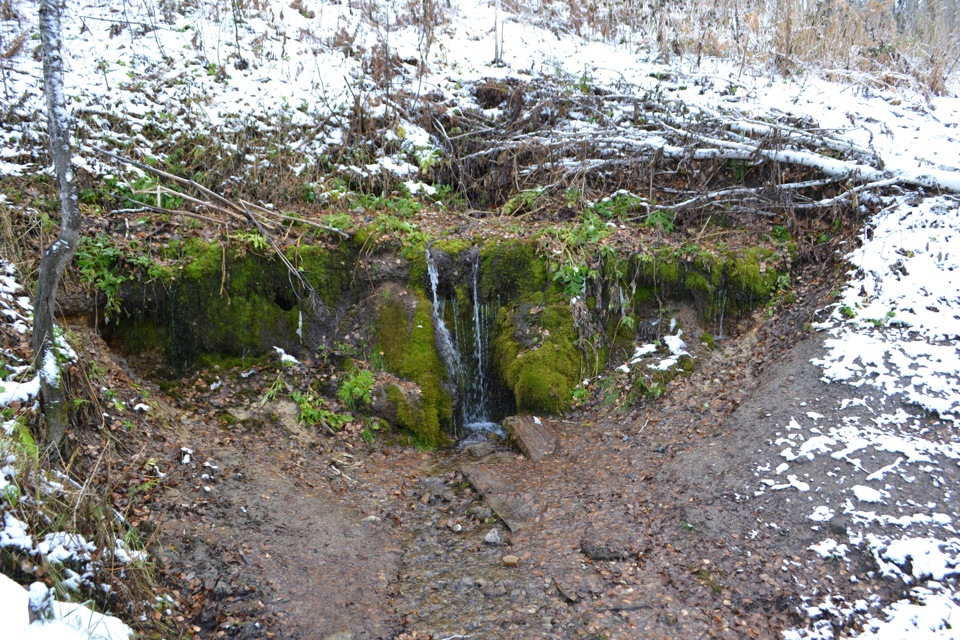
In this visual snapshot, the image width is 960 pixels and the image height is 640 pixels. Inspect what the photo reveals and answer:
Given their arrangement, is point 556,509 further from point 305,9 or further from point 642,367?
point 305,9

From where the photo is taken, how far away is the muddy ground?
14.2ft

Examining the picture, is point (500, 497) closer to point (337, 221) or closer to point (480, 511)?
point (480, 511)

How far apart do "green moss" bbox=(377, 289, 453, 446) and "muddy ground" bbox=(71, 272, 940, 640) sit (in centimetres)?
55

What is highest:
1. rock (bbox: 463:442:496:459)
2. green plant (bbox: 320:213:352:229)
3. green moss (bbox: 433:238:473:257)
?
green plant (bbox: 320:213:352:229)

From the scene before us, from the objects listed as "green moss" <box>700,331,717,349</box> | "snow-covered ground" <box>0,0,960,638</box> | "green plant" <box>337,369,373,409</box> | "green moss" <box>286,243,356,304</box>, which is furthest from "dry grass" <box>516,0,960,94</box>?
"green plant" <box>337,369,373,409</box>

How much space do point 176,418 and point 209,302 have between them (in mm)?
1648

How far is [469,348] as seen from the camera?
28.0 ft

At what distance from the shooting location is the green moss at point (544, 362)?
7.74m

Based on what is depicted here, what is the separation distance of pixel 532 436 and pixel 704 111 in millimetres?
6040

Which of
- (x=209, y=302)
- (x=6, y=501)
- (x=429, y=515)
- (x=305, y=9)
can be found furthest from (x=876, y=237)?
(x=305, y=9)

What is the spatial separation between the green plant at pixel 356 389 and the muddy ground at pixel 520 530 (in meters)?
0.55

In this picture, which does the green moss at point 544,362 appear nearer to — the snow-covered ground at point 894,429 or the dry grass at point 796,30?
the snow-covered ground at point 894,429

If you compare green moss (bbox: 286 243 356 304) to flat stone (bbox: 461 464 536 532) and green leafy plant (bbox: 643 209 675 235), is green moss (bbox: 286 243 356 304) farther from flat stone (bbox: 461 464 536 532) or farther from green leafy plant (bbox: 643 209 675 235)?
green leafy plant (bbox: 643 209 675 235)

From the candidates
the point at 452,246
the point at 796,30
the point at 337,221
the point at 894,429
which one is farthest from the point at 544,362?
the point at 796,30
